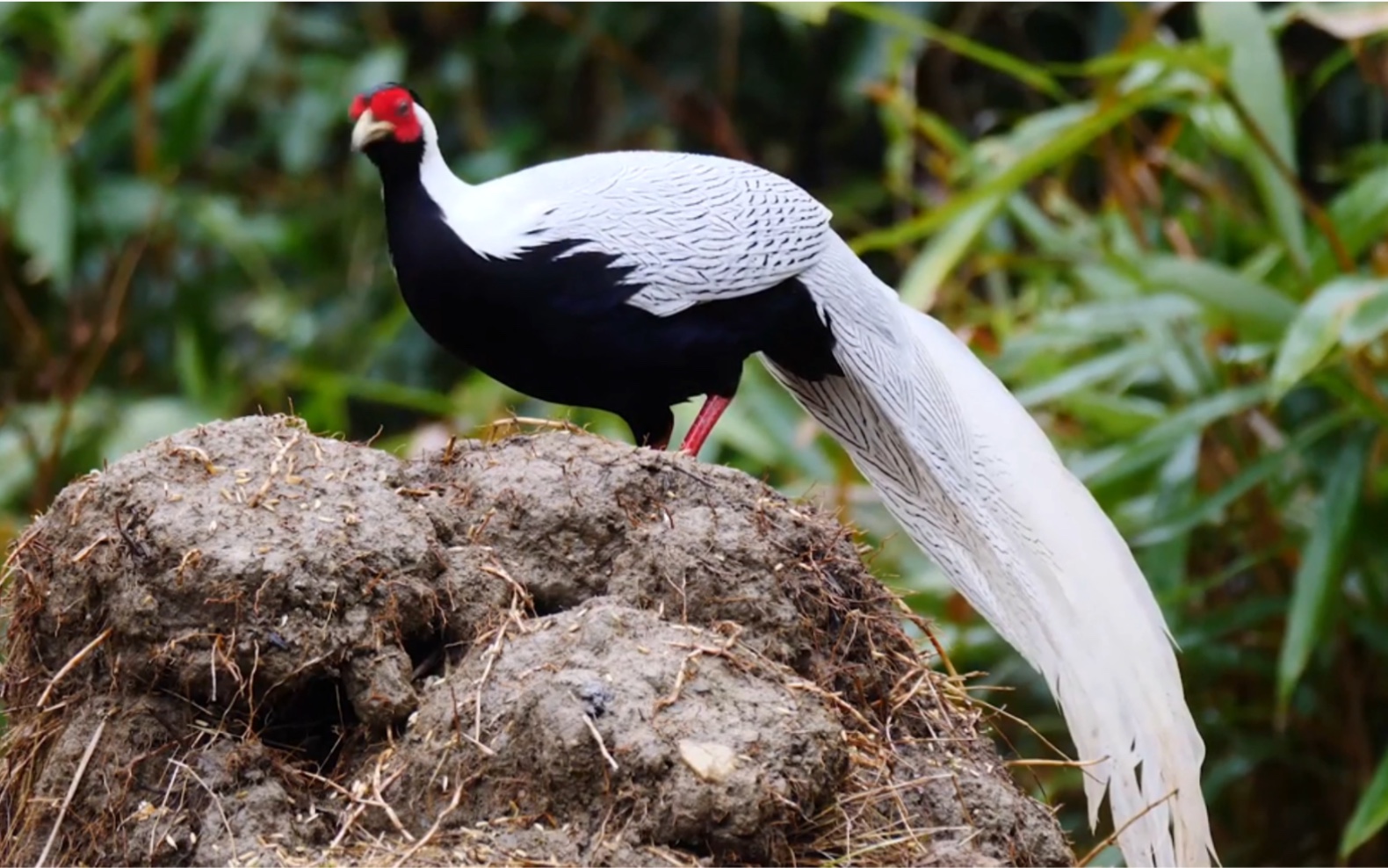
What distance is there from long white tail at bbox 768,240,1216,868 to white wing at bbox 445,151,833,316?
102mm

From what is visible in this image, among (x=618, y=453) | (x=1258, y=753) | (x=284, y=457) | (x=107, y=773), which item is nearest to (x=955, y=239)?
(x=1258, y=753)

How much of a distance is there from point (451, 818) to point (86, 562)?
69 cm

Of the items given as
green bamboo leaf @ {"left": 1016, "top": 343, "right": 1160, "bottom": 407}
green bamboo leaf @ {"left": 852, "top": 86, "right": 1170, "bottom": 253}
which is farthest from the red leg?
green bamboo leaf @ {"left": 1016, "top": 343, "right": 1160, "bottom": 407}

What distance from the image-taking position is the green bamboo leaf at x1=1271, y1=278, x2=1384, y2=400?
429cm

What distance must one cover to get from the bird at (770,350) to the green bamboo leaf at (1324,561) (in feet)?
5.36

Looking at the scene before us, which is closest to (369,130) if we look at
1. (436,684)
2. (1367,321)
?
(436,684)

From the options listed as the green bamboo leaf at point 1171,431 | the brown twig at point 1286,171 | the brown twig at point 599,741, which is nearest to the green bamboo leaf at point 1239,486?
the green bamboo leaf at point 1171,431

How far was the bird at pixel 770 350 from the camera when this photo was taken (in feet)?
10.4

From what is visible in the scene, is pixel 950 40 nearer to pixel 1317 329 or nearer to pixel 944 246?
pixel 944 246

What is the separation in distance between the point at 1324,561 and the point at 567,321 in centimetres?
275

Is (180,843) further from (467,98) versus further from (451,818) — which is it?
(467,98)

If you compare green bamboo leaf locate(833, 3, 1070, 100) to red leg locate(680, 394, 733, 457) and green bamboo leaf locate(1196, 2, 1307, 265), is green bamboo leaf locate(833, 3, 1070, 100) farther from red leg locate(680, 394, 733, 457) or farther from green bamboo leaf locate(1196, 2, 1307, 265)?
red leg locate(680, 394, 733, 457)

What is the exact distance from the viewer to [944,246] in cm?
535

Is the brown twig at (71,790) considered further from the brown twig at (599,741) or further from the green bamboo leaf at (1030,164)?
the green bamboo leaf at (1030,164)
